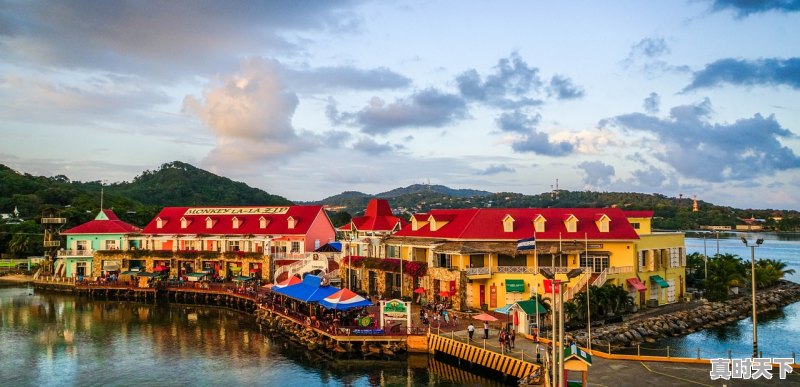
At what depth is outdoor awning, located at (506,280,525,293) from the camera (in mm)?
43031

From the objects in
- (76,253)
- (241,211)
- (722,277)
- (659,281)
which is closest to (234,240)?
(241,211)

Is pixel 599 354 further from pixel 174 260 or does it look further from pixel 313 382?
pixel 174 260

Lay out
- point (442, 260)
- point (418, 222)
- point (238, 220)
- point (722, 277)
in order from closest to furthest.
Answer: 1. point (442, 260)
2. point (418, 222)
3. point (722, 277)
4. point (238, 220)

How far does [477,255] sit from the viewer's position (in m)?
45.6

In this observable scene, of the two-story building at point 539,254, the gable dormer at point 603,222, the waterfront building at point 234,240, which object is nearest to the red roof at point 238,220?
the waterfront building at point 234,240

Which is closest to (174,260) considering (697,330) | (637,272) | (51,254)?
(51,254)

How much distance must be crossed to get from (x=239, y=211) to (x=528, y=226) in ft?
127

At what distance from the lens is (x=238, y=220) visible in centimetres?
6919

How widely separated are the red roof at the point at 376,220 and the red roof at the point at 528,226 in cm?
1427

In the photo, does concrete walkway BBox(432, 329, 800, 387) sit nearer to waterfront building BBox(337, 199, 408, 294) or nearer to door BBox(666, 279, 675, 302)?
door BBox(666, 279, 675, 302)

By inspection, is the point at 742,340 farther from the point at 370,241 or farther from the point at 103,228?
the point at 103,228

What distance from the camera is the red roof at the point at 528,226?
45.9 metres

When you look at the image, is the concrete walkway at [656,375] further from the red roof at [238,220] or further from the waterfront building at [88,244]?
the waterfront building at [88,244]

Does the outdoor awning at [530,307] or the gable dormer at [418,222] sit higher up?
the gable dormer at [418,222]
